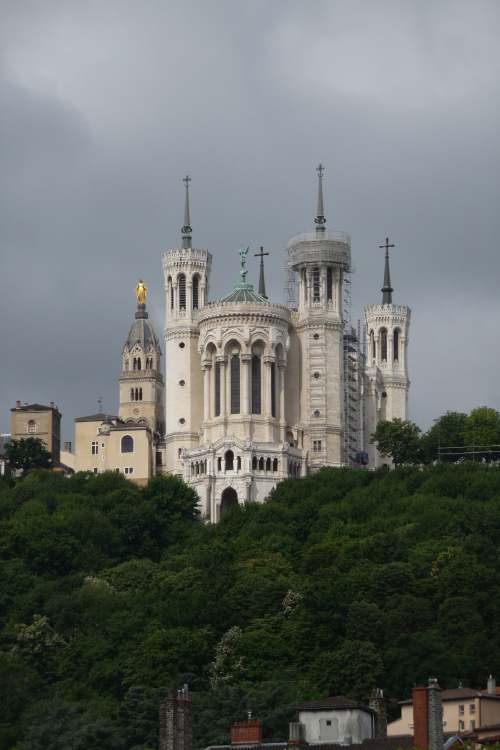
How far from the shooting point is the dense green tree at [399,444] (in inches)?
6535

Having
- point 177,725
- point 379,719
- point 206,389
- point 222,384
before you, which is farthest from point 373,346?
point 177,725

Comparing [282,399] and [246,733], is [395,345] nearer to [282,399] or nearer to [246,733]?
[282,399]

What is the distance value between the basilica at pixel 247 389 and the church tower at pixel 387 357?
5813 mm

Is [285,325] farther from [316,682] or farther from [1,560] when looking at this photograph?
[316,682]

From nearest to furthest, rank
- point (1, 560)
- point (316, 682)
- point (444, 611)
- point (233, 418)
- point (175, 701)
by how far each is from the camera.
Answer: point (175, 701)
point (316, 682)
point (444, 611)
point (1, 560)
point (233, 418)

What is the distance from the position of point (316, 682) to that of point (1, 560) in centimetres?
3277

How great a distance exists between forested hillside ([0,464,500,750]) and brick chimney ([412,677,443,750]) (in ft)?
79.4

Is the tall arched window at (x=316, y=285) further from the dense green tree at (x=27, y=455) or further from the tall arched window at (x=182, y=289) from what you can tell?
the dense green tree at (x=27, y=455)

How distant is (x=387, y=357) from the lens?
18075 cm

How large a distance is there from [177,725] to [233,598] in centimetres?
4459

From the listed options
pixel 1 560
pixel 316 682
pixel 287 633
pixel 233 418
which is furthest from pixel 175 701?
pixel 233 418

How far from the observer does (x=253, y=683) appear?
116 m

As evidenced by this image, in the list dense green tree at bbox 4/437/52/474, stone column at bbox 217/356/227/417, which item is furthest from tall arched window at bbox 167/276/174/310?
dense green tree at bbox 4/437/52/474

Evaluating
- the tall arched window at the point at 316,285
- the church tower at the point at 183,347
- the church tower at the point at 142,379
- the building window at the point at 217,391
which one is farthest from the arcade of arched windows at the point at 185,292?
the church tower at the point at 142,379
